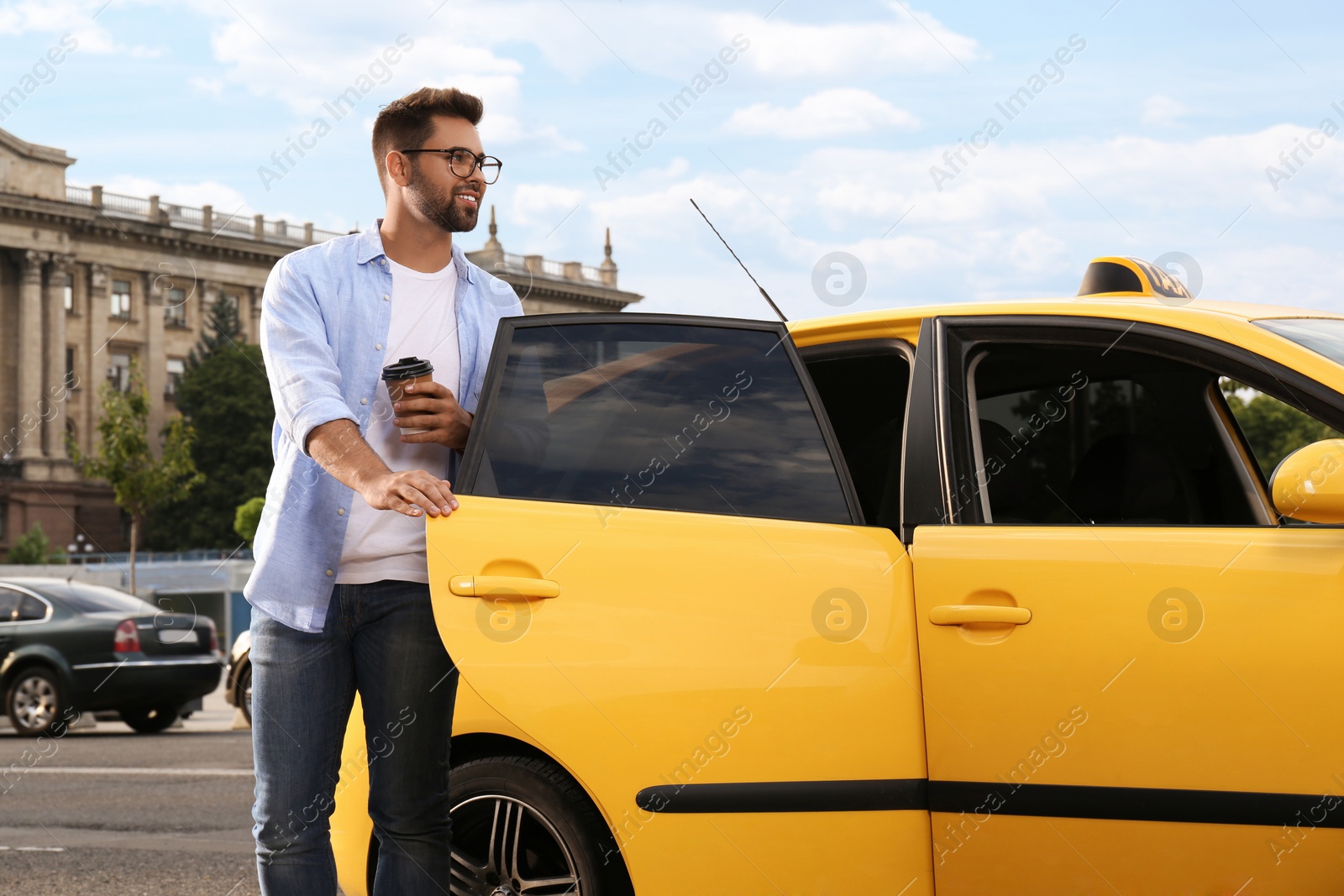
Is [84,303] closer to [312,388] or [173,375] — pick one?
[173,375]

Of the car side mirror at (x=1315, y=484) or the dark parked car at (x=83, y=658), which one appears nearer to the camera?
the car side mirror at (x=1315, y=484)

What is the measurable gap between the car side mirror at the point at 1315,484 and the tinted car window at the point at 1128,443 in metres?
1.03

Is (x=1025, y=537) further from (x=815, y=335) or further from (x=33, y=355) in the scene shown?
(x=33, y=355)

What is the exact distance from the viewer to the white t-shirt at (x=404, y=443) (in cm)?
298

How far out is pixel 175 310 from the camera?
68.8 meters

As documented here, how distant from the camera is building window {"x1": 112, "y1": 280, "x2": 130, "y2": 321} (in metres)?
66.4

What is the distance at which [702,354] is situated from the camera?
10.9 ft

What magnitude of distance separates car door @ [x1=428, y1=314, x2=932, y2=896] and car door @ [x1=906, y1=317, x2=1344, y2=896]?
0.11m

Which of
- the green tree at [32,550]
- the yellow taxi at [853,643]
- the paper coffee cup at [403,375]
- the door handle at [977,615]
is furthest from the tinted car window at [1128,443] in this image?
the green tree at [32,550]

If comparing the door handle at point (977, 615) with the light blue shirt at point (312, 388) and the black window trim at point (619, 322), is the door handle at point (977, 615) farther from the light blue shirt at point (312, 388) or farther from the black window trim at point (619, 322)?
the light blue shirt at point (312, 388)

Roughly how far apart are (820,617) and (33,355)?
65.0m

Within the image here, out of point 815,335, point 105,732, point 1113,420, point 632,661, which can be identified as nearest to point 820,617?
point 632,661

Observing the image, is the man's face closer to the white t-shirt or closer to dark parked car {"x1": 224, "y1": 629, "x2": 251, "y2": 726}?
the white t-shirt

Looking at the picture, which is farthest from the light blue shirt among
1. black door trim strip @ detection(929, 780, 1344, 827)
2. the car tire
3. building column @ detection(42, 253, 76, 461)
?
building column @ detection(42, 253, 76, 461)
